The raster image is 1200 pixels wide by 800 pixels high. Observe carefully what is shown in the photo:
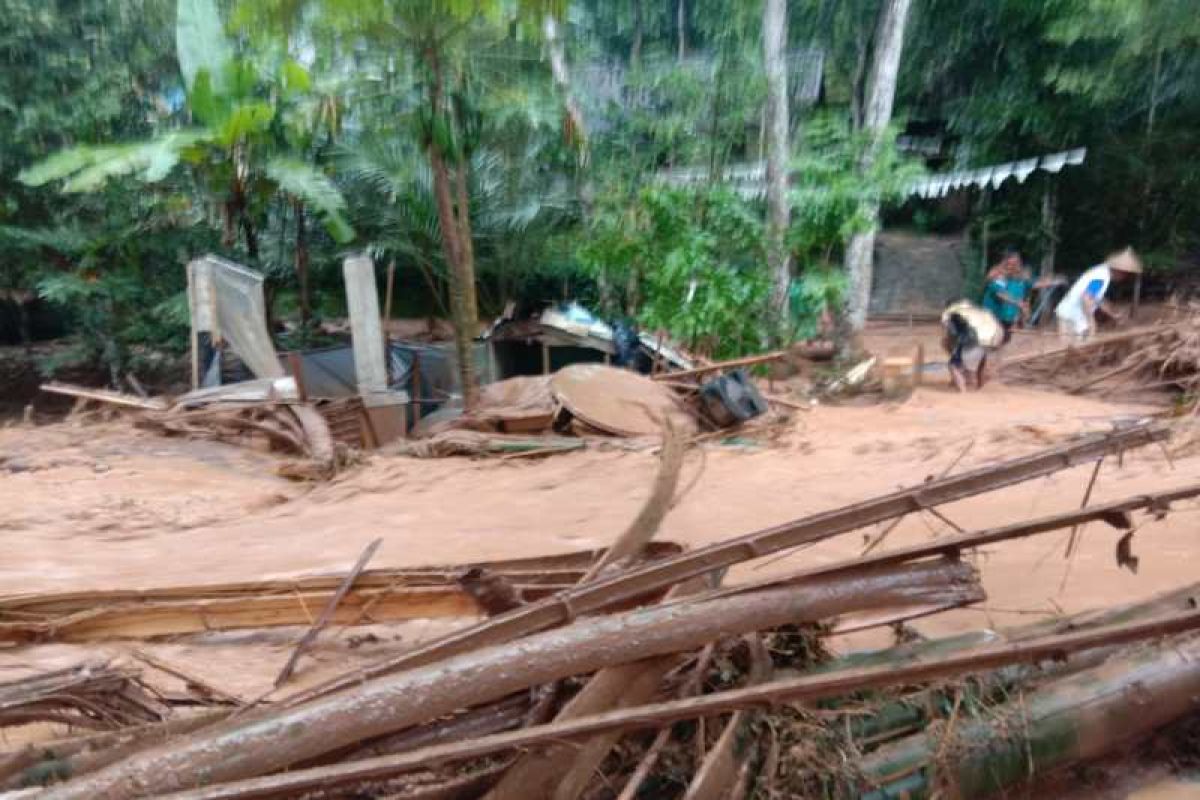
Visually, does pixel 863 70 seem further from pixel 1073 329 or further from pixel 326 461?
pixel 326 461

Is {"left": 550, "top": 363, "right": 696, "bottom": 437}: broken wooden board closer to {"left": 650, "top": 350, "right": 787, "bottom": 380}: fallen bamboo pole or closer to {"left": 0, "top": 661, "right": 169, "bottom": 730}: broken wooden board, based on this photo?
{"left": 650, "top": 350, "right": 787, "bottom": 380}: fallen bamboo pole

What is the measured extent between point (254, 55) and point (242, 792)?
1195 centimetres

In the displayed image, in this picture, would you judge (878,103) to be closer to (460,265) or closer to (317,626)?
(460,265)

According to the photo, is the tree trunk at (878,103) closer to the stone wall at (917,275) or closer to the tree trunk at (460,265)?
the tree trunk at (460,265)

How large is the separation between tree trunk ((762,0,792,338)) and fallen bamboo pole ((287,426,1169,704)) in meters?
9.43

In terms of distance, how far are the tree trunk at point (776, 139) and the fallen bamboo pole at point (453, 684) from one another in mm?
9821

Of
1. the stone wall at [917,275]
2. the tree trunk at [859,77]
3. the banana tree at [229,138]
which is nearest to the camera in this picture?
the banana tree at [229,138]

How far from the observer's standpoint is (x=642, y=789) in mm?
2018

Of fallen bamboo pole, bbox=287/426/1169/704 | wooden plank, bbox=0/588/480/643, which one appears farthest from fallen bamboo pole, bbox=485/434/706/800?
wooden plank, bbox=0/588/480/643

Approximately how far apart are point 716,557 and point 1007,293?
9.66 metres

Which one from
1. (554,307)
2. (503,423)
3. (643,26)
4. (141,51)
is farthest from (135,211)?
(643,26)

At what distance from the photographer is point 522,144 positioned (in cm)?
1297

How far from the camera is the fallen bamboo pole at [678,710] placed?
147 cm

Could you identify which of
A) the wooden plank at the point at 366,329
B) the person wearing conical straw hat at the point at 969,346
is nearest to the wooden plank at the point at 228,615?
the wooden plank at the point at 366,329
